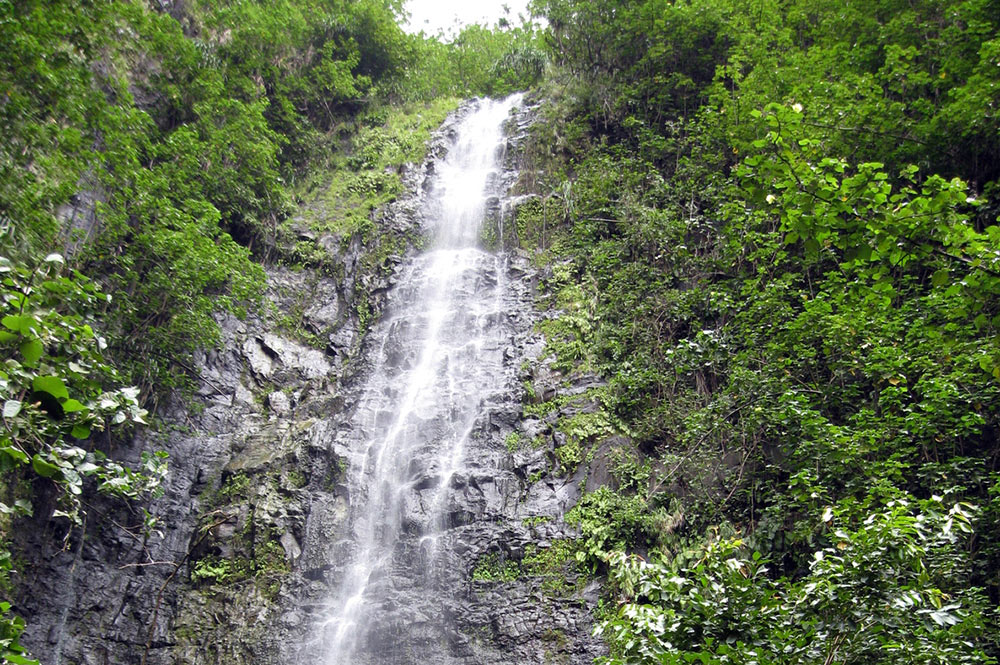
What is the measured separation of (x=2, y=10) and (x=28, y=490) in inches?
286

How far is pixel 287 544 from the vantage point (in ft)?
35.8

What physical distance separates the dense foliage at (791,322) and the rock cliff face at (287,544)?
0.95 meters

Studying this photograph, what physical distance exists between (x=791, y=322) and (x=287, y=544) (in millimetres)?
8538

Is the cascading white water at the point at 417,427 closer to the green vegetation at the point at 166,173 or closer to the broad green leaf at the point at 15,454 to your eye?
the green vegetation at the point at 166,173

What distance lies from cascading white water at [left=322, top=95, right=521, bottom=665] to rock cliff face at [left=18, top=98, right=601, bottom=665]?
0.10 meters

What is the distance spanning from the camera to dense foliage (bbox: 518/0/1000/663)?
4.05 m

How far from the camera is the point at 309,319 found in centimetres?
1570

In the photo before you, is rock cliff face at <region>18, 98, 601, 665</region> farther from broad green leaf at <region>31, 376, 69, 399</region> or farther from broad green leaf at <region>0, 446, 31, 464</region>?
broad green leaf at <region>31, 376, 69, 399</region>

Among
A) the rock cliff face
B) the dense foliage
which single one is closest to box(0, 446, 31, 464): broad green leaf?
the dense foliage

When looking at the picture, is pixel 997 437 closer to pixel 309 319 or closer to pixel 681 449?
pixel 681 449

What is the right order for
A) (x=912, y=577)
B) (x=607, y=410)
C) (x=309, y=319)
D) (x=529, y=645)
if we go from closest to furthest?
(x=912, y=577) < (x=529, y=645) < (x=607, y=410) < (x=309, y=319)

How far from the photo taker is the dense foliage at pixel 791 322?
405 cm

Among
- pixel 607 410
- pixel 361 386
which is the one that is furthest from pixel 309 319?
pixel 607 410

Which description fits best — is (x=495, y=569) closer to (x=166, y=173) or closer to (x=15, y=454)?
(x=15, y=454)
